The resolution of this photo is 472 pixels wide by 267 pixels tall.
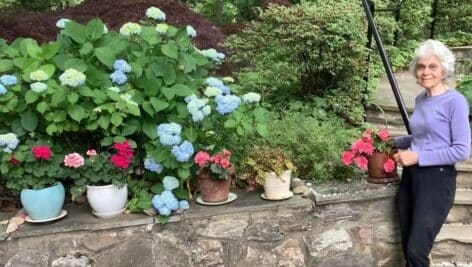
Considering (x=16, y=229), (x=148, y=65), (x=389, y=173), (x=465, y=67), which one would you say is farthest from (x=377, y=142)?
(x=465, y=67)

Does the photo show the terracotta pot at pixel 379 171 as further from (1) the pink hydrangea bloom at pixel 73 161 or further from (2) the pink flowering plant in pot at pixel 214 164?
(1) the pink hydrangea bloom at pixel 73 161

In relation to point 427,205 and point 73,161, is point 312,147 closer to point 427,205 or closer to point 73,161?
point 427,205

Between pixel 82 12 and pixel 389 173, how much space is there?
362cm

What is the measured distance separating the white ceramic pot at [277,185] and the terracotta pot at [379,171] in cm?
46

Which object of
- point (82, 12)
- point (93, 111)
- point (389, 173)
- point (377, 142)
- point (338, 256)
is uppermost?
point (82, 12)

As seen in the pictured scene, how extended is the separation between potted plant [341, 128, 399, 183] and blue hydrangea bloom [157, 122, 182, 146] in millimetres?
885

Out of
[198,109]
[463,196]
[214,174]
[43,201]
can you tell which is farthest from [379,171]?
[43,201]

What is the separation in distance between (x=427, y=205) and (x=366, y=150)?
411 millimetres

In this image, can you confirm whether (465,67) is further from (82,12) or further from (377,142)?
(82,12)

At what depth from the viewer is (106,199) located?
83.9 inches

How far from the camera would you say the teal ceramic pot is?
6.71ft

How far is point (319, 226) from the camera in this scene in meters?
2.34

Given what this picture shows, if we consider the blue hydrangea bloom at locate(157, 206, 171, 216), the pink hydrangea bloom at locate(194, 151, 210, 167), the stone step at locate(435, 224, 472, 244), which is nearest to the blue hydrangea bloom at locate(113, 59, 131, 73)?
the pink hydrangea bloom at locate(194, 151, 210, 167)

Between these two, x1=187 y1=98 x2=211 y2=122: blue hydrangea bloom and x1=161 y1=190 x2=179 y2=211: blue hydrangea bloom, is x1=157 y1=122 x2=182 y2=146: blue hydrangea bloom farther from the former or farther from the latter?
x1=161 y1=190 x2=179 y2=211: blue hydrangea bloom
